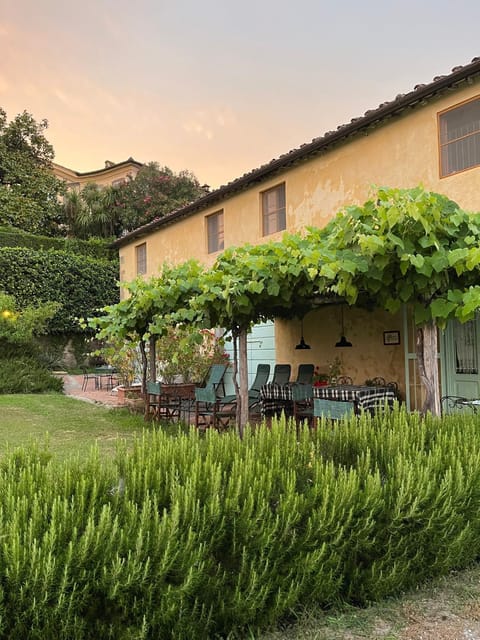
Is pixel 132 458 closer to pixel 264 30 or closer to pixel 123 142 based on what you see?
pixel 264 30

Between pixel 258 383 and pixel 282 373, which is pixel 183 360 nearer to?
pixel 258 383

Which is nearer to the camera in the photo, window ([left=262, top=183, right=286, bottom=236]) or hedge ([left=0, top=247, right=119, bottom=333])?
window ([left=262, top=183, right=286, bottom=236])

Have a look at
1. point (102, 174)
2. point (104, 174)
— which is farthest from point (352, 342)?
point (102, 174)

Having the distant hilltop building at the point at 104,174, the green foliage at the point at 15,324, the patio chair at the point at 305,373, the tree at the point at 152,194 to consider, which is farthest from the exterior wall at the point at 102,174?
the patio chair at the point at 305,373

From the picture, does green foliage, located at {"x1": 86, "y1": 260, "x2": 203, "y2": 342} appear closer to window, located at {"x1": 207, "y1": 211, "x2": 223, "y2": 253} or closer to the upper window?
the upper window

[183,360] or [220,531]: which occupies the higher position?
[183,360]

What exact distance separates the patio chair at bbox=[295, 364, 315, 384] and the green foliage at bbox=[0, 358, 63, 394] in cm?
878

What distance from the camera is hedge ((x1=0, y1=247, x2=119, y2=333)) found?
20.1 metres

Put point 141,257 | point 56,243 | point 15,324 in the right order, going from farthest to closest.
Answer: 1. point 56,243
2. point 141,257
3. point 15,324

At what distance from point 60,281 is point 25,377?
6.80 meters

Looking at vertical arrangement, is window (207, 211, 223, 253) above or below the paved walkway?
above

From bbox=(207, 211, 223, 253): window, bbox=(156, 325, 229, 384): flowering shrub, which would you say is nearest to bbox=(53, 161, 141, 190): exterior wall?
bbox=(207, 211, 223, 253): window

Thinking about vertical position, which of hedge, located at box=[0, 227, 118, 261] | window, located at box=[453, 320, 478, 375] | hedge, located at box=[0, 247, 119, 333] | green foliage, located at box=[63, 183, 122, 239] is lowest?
window, located at box=[453, 320, 478, 375]

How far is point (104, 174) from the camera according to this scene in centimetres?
3497
